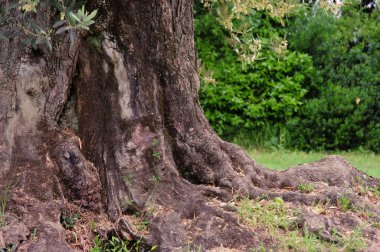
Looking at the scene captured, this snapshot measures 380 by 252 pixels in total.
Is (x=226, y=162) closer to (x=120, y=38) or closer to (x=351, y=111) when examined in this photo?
(x=120, y=38)

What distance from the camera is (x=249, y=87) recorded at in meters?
13.8

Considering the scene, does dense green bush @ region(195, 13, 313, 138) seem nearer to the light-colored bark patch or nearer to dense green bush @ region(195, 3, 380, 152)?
dense green bush @ region(195, 3, 380, 152)

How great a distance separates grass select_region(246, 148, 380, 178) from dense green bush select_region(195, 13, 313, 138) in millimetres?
828

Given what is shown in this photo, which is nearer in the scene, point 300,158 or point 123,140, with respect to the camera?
point 123,140

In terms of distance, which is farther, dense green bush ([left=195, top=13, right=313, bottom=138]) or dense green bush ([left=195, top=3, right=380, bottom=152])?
dense green bush ([left=195, top=13, right=313, bottom=138])

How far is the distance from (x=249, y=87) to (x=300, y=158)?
7.60ft

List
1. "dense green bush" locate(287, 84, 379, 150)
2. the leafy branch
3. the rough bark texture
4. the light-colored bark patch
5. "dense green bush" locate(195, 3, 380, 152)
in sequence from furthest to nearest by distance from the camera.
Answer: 1. "dense green bush" locate(195, 3, 380, 152)
2. "dense green bush" locate(287, 84, 379, 150)
3. the light-colored bark patch
4. the rough bark texture
5. the leafy branch

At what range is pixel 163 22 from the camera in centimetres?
565

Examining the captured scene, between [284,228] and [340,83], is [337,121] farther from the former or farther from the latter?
[284,228]

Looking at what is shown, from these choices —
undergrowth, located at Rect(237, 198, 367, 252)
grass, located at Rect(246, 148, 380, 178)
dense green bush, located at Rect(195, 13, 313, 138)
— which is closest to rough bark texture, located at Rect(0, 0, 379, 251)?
undergrowth, located at Rect(237, 198, 367, 252)

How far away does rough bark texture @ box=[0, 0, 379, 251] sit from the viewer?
16.9 ft

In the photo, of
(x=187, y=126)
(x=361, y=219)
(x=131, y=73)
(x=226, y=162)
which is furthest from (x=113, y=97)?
(x=361, y=219)

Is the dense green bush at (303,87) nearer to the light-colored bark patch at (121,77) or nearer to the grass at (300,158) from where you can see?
the grass at (300,158)

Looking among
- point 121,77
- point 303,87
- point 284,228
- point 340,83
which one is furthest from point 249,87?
point 284,228
